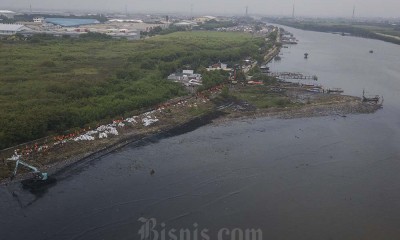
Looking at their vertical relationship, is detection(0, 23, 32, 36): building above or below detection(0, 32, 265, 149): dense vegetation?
above

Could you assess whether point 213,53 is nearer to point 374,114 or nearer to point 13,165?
point 374,114

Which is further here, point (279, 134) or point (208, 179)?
point (279, 134)


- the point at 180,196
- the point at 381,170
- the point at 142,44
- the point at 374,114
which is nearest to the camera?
the point at 180,196

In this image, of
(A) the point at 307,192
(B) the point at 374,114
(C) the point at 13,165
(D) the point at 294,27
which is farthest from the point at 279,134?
(D) the point at 294,27

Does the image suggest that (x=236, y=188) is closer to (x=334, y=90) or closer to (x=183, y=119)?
(x=183, y=119)

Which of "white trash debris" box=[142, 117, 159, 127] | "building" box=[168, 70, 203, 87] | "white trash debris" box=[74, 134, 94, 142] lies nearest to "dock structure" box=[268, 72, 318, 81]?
"building" box=[168, 70, 203, 87]

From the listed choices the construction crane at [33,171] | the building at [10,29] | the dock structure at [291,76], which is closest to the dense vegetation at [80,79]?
the construction crane at [33,171]

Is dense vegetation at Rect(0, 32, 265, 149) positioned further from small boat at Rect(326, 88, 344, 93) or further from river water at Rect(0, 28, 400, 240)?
small boat at Rect(326, 88, 344, 93)
